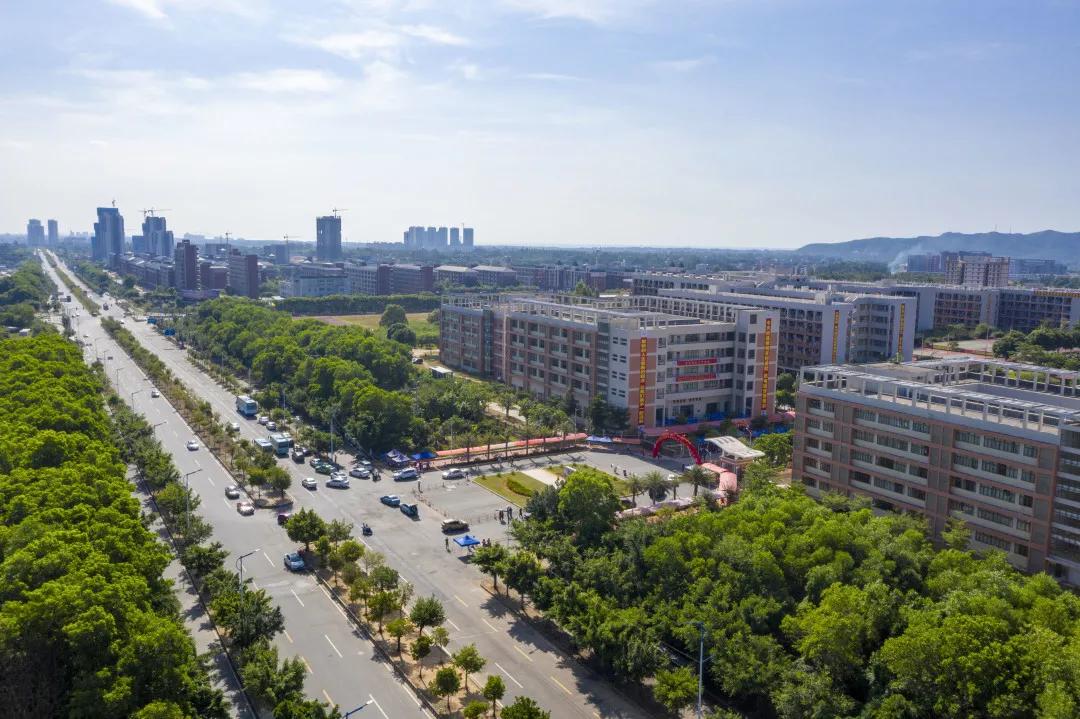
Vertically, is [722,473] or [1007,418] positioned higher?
[1007,418]

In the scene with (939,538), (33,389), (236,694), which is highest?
(33,389)

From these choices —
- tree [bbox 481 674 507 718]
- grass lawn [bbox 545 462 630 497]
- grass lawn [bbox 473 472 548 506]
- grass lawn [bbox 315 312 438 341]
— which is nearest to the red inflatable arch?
grass lawn [bbox 545 462 630 497]

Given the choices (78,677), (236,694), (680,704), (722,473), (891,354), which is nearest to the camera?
(78,677)

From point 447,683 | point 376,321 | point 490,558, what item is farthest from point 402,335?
point 447,683

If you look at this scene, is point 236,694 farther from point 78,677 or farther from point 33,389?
point 33,389

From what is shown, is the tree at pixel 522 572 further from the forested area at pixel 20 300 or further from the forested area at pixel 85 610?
the forested area at pixel 20 300

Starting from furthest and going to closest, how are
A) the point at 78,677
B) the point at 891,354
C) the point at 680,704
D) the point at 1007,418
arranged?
the point at 891,354, the point at 1007,418, the point at 680,704, the point at 78,677

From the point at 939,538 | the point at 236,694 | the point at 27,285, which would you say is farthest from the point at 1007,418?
the point at 27,285

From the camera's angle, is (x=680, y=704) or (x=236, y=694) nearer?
(x=680, y=704)

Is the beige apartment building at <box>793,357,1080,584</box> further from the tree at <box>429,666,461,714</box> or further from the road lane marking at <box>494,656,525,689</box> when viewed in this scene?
the tree at <box>429,666,461,714</box>
